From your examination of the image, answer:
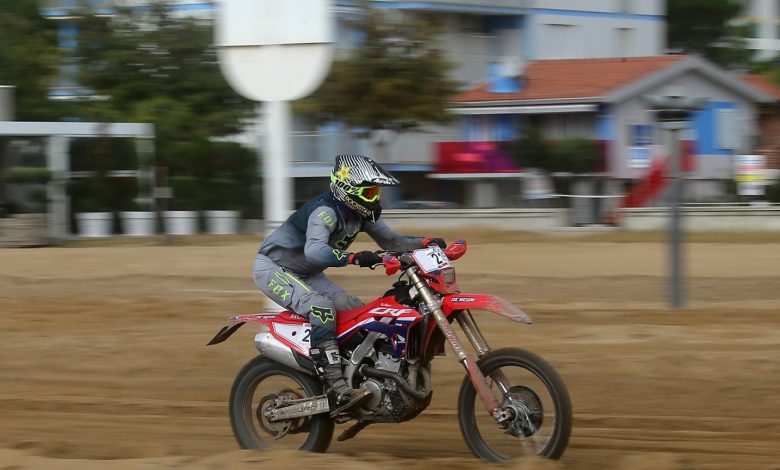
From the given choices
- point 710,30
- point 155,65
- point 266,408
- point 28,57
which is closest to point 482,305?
point 266,408

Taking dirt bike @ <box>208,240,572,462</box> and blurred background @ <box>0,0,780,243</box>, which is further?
blurred background @ <box>0,0,780,243</box>

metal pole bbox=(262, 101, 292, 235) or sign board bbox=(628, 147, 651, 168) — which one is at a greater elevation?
metal pole bbox=(262, 101, 292, 235)

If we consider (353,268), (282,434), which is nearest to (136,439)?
(282,434)

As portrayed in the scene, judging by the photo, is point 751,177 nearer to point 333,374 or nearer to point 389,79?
point 389,79

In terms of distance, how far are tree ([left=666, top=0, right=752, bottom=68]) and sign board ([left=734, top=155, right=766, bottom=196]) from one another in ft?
98.4

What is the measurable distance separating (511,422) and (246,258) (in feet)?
44.5

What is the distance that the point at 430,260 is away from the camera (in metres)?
7.30

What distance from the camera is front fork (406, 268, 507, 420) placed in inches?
282

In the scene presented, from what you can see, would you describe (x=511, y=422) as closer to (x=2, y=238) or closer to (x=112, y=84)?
(x=2, y=238)

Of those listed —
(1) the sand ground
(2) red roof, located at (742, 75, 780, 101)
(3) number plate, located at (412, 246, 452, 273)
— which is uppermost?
(2) red roof, located at (742, 75, 780, 101)

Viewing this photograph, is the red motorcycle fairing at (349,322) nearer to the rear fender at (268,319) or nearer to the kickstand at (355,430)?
the rear fender at (268,319)

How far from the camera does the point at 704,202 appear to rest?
102ft

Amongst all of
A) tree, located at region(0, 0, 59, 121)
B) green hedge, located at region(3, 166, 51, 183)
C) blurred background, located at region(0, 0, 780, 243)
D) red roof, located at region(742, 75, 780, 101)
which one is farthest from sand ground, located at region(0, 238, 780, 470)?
red roof, located at region(742, 75, 780, 101)

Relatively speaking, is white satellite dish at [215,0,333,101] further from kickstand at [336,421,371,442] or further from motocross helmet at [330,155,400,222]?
kickstand at [336,421,371,442]
